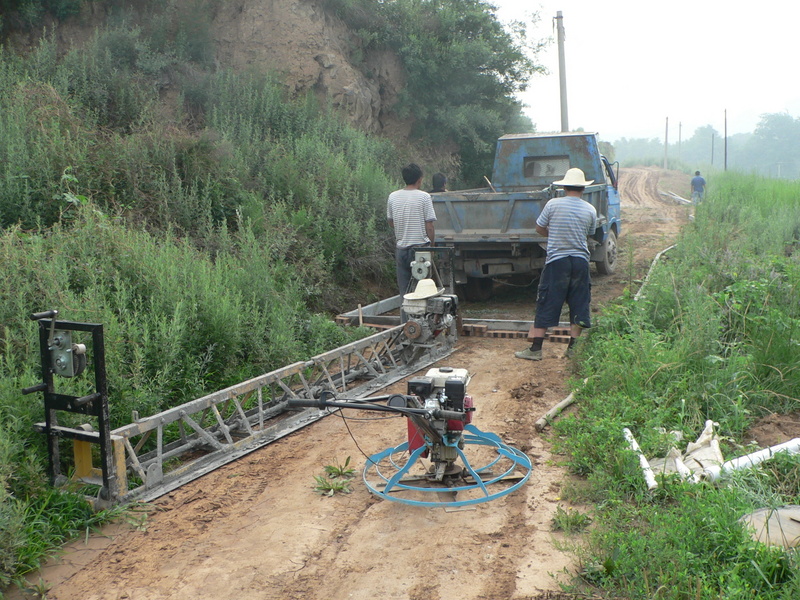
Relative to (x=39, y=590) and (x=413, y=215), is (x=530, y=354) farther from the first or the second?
(x=39, y=590)

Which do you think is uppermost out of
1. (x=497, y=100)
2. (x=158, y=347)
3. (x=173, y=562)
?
(x=497, y=100)

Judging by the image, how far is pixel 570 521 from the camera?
13.3 ft

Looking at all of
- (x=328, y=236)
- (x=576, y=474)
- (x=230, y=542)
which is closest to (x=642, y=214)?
(x=328, y=236)

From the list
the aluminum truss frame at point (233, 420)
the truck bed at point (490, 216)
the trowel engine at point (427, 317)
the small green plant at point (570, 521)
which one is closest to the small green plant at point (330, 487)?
the aluminum truss frame at point (233, 420)

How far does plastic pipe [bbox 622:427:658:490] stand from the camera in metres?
4.28

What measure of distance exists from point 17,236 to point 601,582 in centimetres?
614

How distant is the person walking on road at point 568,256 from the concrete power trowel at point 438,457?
9.17ft

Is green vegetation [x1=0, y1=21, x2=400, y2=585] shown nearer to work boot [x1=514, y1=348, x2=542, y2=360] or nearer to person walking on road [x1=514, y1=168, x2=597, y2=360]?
work boot [x1=514, y1=348, x2=542, y2=360]

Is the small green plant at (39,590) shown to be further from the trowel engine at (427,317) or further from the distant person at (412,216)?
the distant person at (412,216)

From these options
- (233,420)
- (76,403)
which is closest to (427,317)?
(233,420)

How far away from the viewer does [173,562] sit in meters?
3.90

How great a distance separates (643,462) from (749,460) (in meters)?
0.63

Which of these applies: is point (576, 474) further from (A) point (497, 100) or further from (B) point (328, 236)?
(A) point (497, 100)

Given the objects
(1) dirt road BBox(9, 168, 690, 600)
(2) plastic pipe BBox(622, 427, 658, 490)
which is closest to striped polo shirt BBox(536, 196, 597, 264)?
(1) dirt road BBox(9, 168, 690, 600)
